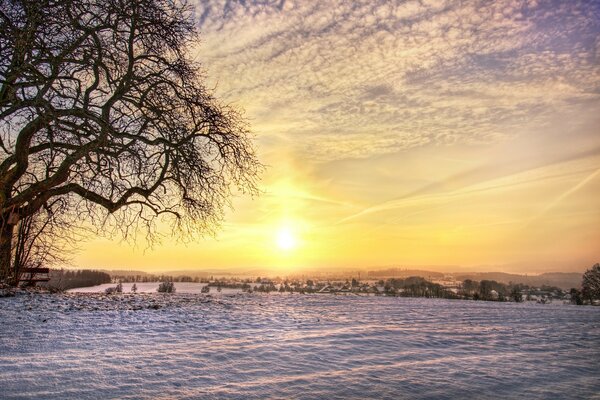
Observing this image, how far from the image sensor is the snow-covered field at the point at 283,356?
3.62 m

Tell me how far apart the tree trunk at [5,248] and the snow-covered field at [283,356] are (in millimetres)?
5811

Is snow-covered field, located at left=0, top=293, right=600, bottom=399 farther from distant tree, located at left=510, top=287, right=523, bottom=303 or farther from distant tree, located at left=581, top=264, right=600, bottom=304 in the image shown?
distant tree, located at left=581, top=264, right=600, bottom=304

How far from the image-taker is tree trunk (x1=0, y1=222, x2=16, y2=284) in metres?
13.0

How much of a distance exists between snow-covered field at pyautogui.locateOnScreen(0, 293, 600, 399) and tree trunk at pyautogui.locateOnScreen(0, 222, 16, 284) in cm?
581

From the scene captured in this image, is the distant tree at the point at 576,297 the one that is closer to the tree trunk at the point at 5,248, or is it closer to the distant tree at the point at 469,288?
the distant tree at the point at 469,288

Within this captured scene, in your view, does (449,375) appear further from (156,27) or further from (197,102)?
(156,27)

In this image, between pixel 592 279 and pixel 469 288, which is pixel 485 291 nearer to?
pixel 469 288

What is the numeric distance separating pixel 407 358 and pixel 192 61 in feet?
41.4

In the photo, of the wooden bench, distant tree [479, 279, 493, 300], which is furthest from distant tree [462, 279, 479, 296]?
the wooden bench

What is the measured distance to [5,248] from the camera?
1331 centimetres

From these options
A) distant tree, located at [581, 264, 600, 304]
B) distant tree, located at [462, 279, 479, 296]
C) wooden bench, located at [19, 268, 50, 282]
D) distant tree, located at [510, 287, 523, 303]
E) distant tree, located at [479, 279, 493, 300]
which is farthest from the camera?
distant tree, located at [581, 264, 600, 304]

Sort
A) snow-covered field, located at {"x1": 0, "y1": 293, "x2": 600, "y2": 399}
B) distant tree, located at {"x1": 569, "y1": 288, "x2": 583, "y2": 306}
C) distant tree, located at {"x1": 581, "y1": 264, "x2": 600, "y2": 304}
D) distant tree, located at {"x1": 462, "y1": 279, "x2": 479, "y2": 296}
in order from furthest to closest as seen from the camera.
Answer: distant tree, located at {"x1": 581, "y1": 264, "x2": 600, "y2": 304} → distant tree, located at {"x1": 462, "y1": 279, "x2": 479, "y2": 296} → distant tree, located at {"x1": 569, "y1": 288, "x2": 583, "y2": 306} → snow-covered field, located at {"x1": 0, "y1": 293, "x2": 600, "y2": 399}

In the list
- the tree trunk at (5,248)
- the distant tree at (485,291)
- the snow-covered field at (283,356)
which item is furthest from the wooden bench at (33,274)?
the distant tree at (485,291)

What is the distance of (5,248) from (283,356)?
43.6 feet
